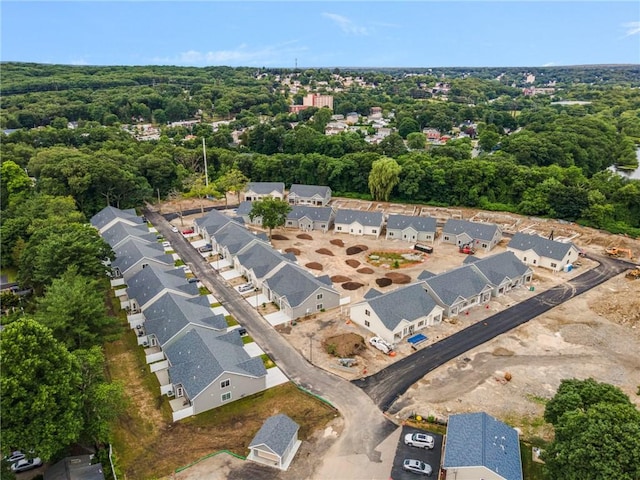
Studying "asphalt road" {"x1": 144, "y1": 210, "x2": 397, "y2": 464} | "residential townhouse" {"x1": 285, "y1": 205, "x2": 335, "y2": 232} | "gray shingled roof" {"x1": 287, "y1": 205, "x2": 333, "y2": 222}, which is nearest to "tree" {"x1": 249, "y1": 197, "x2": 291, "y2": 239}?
"residential townhouse" {"x1": 285, "y1": 205, "x2": 335, "y2": 232}

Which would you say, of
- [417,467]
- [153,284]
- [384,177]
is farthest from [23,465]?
[384,177]

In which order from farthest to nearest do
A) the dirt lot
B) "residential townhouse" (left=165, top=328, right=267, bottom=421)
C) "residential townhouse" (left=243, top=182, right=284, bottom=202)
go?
1. "residential townhouse" (left=243, top=182, right=284, bottom=202)
2. the dirt lot
3. "residential townhouse" (left=165, top=328, right=267, bottom=421)

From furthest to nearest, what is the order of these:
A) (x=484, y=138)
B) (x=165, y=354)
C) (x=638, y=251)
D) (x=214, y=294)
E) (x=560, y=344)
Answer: (x=484, y=138) < (x=638, y=251) < (x=214, y=294) < (x=560, y=344) < (x=165, y=354)

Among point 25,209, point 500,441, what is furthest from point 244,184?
point 500,441

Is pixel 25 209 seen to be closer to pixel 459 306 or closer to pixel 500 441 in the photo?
pixel 459 306

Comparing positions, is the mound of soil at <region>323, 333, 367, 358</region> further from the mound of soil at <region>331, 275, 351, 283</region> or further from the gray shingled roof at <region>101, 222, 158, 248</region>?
the gray shingled roof at <region>101, 222, 158, 248</region>

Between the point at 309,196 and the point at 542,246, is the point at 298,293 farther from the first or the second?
the point at 309,196
